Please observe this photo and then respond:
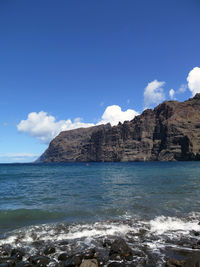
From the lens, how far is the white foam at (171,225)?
13125 millimetres

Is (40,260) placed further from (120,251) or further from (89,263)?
(120,251)

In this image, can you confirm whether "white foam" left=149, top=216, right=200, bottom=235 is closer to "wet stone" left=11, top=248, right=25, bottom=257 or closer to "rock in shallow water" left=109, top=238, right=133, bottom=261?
"rock in shallow water" left=109, top=238, right=133, bottom=261

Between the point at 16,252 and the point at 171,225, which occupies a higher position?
the point at 16,252

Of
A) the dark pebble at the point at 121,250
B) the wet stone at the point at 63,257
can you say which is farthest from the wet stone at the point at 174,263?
the wet stone at the point at 63,257

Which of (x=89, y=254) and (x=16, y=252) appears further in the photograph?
(x=16, y=252)

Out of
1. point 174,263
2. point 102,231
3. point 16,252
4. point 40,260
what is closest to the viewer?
point 174,263

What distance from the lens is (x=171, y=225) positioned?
46.0 feet

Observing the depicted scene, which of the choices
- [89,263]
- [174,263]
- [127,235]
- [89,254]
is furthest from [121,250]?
[127,235]

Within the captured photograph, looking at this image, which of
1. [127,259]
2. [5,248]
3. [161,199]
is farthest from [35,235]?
[161,199]

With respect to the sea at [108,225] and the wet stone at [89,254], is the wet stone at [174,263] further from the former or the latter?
the wet stone at [89,254]

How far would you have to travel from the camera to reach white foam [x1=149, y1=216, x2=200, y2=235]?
1312 centimetres

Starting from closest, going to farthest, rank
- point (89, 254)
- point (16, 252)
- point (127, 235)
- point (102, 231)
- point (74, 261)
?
1. point (74, 261)
2. point (89, 254)
3. point (16, 252)
4. point (127, 235)
5. point (102, 231)

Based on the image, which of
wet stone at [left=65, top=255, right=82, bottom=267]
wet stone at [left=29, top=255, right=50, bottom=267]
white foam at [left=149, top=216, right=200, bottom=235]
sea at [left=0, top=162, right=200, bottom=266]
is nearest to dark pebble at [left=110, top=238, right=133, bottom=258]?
sea at [left=0, top=162, right=200, bottom=266]

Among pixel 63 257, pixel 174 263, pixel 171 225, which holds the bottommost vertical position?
pixel 171 225
